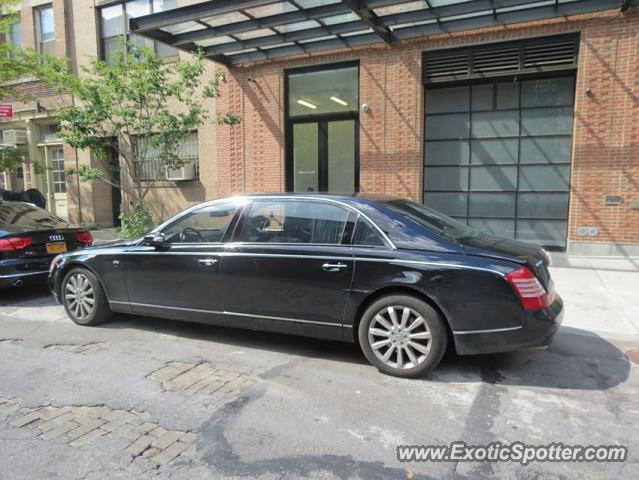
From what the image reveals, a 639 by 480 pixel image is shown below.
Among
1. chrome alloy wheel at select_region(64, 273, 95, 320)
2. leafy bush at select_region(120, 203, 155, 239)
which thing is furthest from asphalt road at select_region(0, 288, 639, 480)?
leafy bush at select_region(120, 203, 155, 239)

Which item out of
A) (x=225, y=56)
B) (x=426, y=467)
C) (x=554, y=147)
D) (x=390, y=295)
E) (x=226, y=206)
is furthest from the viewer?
(x=225, y=56)

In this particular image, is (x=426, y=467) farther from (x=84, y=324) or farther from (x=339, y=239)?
(x=84, y=324)

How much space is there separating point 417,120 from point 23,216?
25.2 ft

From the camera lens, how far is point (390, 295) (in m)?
4.14

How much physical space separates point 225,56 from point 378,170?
15.6ft

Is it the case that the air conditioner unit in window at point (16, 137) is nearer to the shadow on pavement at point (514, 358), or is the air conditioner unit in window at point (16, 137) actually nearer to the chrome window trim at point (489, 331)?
the shadow on pavement at point (514, 358)

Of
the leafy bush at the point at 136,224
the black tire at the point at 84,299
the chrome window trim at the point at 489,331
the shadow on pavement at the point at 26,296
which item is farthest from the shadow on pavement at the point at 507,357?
the leafy bush at the point at 136,224

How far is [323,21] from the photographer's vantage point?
10250mm

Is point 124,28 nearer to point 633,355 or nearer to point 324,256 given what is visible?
point 324,256

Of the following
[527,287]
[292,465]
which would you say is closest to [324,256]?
[527,287]

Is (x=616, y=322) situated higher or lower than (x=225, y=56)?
lower

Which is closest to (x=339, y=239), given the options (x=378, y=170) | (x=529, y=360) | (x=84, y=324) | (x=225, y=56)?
(x=529, y=360)

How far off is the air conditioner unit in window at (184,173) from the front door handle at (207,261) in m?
9.02

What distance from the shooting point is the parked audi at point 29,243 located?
22.2 feet
